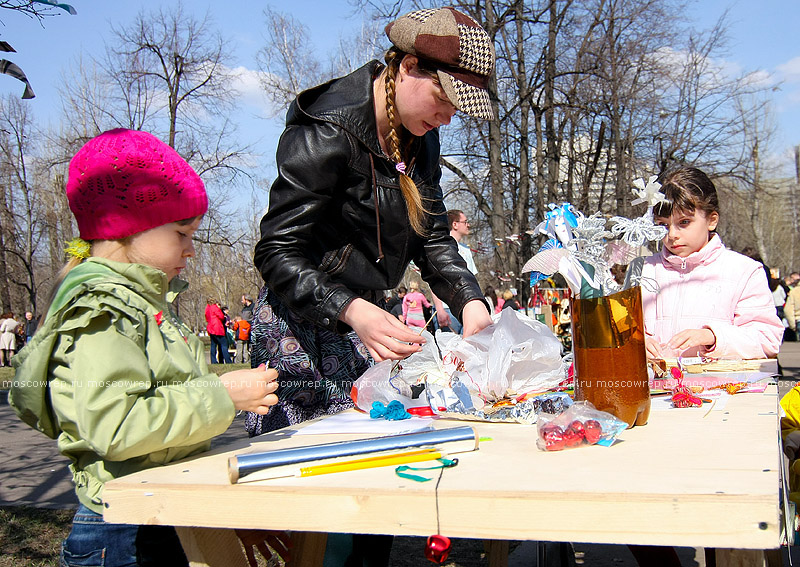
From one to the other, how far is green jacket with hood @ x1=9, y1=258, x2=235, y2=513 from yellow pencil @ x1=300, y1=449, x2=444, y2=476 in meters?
0.26

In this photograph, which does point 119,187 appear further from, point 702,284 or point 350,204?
point 702,284

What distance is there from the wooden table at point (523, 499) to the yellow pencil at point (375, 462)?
2 cm

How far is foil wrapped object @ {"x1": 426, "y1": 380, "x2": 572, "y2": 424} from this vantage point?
160cm

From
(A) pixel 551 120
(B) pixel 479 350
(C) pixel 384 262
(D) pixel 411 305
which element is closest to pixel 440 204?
(C) pixel 384 262

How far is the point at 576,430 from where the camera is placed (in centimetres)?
130

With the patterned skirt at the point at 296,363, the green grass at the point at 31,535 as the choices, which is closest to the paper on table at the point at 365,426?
the patterned skirt at the point at 296,363

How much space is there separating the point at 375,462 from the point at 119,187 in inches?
33.6

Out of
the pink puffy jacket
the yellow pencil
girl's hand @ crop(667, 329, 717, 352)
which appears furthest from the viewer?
the pink puffy jacket

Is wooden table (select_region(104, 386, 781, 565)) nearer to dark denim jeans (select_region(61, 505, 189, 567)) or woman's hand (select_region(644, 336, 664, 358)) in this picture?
dark denim jeans (select_region(61, 505, 189, 567))

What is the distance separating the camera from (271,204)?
73.0 inches

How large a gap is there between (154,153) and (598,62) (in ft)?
47.5

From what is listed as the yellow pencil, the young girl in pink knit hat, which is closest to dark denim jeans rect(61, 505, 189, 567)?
the young girl in pink knit hat

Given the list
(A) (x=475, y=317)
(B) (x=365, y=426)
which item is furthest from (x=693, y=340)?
(B) (x=365, y=426)

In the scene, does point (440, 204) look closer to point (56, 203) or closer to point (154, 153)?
point (154, 153)
